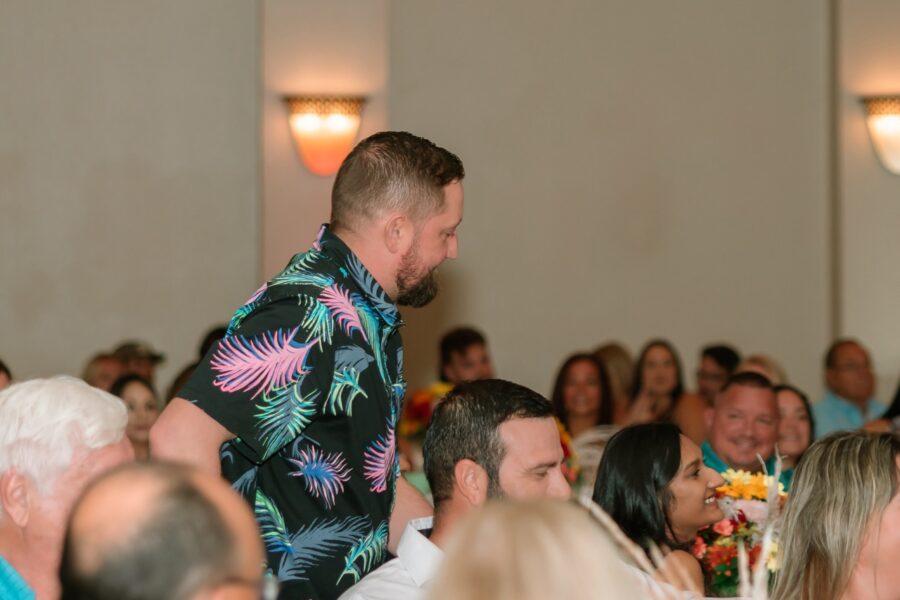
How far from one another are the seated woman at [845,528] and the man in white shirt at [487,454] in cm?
44

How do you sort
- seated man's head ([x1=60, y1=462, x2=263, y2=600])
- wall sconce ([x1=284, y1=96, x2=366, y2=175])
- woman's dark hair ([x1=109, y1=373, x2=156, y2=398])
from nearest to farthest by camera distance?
seated man's head ([x1=60, y1=462, x2=263, y2=600]) → woman's dark hair ([x1=109, y1=373, x2=156, y2=398]) → wall sconce ([x1=284, y1=96, x2=366, y2=175])

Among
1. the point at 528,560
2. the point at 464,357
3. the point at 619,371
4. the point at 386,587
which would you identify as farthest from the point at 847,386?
the point at 528,560

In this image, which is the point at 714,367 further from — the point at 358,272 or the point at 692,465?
the point at 358,272

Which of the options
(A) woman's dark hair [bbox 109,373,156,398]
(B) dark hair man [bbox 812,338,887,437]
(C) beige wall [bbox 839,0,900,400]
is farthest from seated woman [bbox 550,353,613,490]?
(C) beige wall [bbox 839,0,900,400]

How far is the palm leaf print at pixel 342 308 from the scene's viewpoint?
2.43 m

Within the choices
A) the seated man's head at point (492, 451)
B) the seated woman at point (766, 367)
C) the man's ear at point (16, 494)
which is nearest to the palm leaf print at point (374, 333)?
the seated man's head at point (492, 451)

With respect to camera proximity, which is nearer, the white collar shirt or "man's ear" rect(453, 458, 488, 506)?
the white collar shirt

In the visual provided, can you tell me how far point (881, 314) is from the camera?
795 centimetres

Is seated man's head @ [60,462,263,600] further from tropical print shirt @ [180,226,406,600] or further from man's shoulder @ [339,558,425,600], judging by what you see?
man's shoulder @ [339,558,425,600]

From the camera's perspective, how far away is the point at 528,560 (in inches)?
50.1

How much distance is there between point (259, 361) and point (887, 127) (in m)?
6.32

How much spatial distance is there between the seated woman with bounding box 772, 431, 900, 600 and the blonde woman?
3.86ft

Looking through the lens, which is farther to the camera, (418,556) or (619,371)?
(619,371)

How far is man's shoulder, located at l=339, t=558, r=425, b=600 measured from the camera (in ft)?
7.96
